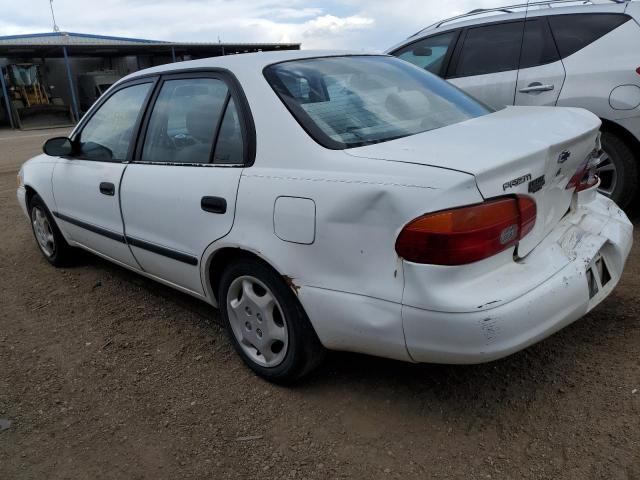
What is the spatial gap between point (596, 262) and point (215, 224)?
5.64 ft

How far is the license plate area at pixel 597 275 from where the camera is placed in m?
2.29

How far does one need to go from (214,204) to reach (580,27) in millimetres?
3700

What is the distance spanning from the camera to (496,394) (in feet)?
8.01

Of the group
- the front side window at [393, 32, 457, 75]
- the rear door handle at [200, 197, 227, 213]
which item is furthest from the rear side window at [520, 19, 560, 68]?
the rear door handle at [200, 197, 227, 213]

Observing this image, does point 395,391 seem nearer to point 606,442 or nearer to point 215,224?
point 606,442

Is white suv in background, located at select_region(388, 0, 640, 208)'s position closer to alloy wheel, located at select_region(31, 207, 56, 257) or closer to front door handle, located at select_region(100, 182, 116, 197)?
front door handle, located at select_region(100, 182, 116, 197)

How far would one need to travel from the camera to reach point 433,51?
5.43 meters

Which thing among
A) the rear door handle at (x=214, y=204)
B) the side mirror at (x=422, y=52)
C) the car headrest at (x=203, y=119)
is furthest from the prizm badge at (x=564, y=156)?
the side mirror at (x=422, y=52)

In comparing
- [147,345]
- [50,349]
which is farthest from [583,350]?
[50,349]

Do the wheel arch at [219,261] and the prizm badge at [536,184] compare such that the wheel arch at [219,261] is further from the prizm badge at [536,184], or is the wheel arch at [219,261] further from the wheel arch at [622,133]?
the wheel arch at [622,133]

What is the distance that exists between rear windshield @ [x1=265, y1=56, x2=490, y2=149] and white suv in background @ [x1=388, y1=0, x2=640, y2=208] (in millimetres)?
1937

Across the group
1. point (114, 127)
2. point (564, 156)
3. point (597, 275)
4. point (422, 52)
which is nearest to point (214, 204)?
point (114, 127)

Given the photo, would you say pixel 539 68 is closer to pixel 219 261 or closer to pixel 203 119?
pixel 203 119

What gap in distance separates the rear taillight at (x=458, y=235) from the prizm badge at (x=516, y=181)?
4 centimetres
